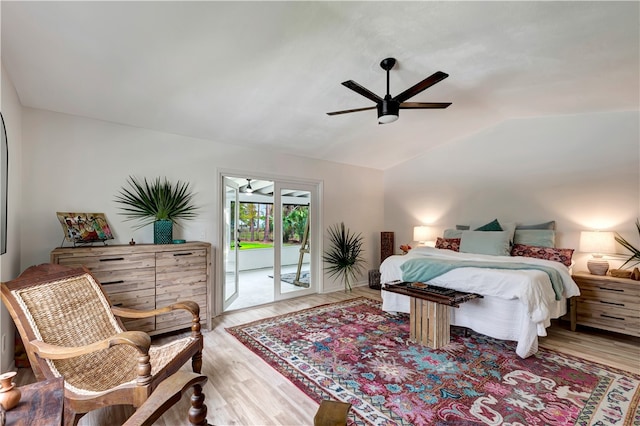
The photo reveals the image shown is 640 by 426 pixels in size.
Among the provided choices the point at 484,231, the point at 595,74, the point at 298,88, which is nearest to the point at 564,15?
the point at 595,74

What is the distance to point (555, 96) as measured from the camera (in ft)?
11.6

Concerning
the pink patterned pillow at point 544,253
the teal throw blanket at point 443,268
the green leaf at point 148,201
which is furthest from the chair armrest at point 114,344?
the pink patterned pillow at point 544,253

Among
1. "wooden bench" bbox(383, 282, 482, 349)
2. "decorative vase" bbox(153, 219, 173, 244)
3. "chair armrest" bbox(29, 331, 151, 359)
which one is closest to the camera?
"chair armrest" bbox(29, 331, 151, 359)

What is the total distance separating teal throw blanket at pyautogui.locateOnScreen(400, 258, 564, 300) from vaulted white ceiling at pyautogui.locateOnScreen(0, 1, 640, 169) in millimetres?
2006

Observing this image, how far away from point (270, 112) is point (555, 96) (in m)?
3.41

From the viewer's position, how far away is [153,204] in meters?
3.50

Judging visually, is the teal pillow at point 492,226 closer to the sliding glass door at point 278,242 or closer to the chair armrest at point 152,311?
the sliding glass door at point 278,242

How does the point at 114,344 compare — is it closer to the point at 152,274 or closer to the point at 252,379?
the point at 252,379

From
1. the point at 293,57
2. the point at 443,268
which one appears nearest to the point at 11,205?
the point at 293,57

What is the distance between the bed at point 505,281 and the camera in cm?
286

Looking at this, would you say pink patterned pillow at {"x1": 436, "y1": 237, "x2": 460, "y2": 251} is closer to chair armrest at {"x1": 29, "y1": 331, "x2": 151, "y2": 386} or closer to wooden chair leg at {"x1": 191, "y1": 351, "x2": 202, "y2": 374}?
wooden chair leg at {"x1": 191, "y1": 351, "x2": 202, "y2": 374}

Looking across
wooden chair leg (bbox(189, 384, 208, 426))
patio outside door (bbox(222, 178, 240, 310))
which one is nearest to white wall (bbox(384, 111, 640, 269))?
patio outside door (bbox(222, 178, 240, 310))

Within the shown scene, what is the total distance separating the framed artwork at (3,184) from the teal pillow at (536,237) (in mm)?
5583

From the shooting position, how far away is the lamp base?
3.65 metres
